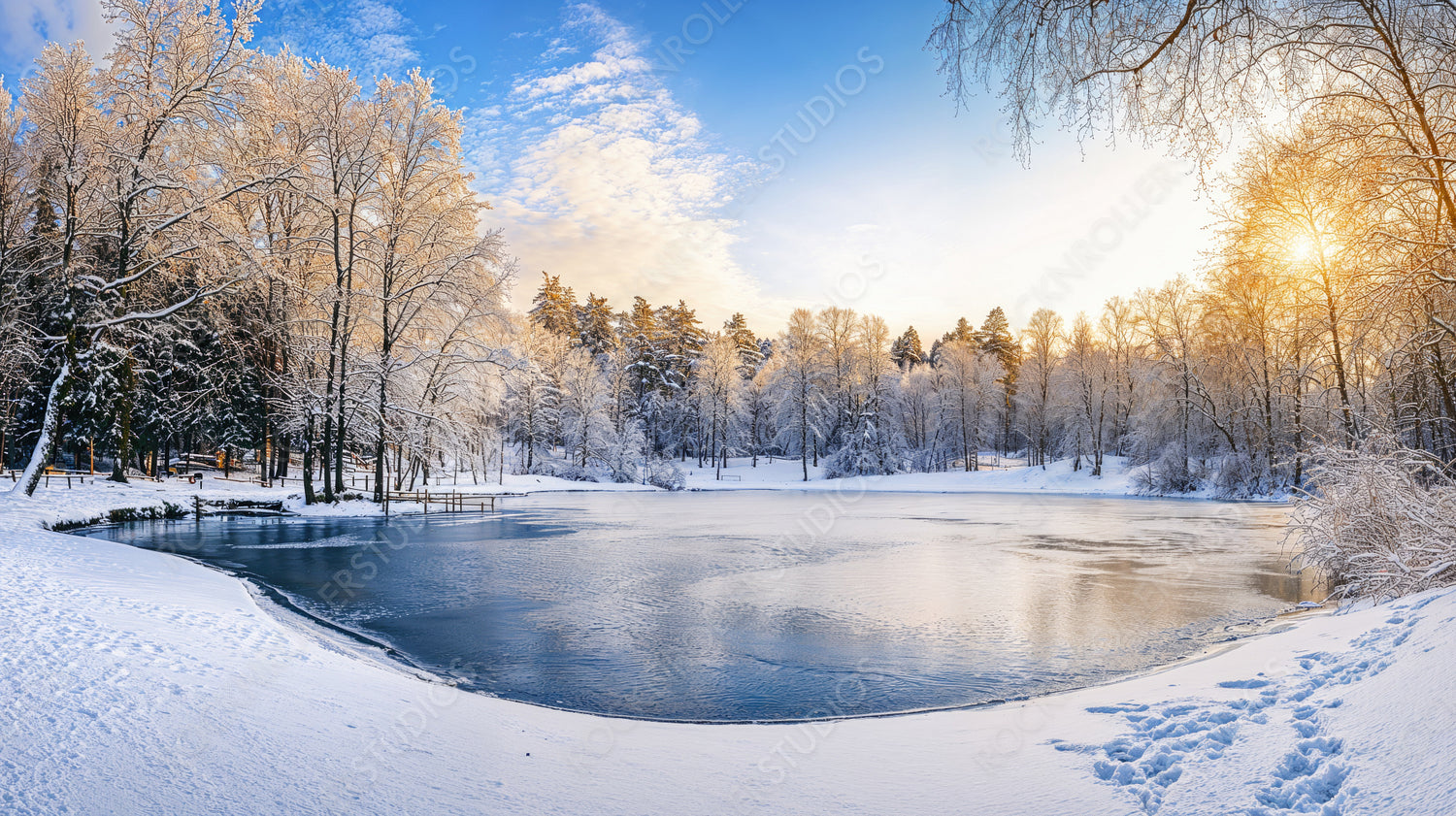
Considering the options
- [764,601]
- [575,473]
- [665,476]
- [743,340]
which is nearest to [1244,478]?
[665,476]

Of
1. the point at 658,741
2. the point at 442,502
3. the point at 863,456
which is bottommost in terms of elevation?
the point at 442,502

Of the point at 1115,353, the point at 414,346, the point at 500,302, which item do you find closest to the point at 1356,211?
the point at 500,302

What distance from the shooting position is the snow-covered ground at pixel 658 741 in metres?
3.63

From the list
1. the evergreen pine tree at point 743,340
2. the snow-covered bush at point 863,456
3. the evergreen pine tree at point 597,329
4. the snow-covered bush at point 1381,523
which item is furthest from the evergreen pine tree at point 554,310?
the snow-covered bush at point 1381,523

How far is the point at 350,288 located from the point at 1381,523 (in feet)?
98.6

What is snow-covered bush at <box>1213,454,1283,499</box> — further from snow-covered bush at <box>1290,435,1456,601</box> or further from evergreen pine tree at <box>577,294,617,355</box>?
evergreen pine tree at <box>577,294,617,355</box>

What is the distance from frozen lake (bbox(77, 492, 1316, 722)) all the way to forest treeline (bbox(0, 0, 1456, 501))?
4.20 m

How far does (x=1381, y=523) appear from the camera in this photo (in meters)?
9.46

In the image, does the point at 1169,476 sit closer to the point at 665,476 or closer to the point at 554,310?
the point at 665,476

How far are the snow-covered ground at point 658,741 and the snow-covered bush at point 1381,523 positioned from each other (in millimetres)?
1238

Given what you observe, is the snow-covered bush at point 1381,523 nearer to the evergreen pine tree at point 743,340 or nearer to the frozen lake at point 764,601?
the frozen lake at point 764,601

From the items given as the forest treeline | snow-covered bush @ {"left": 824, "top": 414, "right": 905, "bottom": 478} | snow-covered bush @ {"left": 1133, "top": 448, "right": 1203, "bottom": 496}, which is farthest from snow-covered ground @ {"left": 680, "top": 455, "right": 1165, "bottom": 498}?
the forest treeline

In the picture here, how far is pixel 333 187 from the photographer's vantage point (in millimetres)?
26328

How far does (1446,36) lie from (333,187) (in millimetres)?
29370
